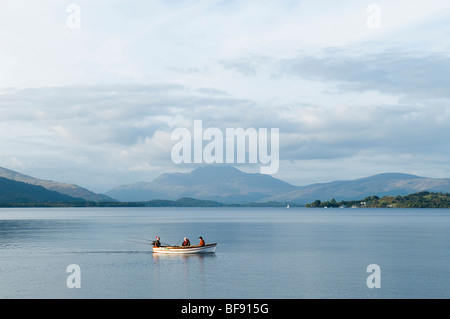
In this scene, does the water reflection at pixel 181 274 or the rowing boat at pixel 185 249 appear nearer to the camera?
the water reflection at pixel 181 274

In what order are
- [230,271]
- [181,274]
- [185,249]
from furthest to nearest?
[185,249], [230,271], [181,274]

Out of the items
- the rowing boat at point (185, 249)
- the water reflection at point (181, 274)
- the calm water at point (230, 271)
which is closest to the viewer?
the calm water at point (230, 271)

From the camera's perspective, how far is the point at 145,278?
221ft

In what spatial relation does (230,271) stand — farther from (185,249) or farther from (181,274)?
(185,249)

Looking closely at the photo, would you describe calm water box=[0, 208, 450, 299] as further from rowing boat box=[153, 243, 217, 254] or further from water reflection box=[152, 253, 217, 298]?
rowing boat box=[153, 243, 217, 254]

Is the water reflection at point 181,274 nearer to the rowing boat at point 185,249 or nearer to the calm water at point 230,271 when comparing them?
the calm water at point 230,271

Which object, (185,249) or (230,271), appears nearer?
(230,271)

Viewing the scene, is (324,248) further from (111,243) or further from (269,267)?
(111,243)


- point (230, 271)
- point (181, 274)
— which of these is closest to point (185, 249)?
point (230, 271)

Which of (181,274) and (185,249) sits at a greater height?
(185,249)

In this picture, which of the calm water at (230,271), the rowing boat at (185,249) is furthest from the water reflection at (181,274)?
the rowing boat at (185,249)

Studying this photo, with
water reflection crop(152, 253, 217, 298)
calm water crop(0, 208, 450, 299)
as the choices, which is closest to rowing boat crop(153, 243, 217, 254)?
water reflection crop(152, 253, 217, 298)
